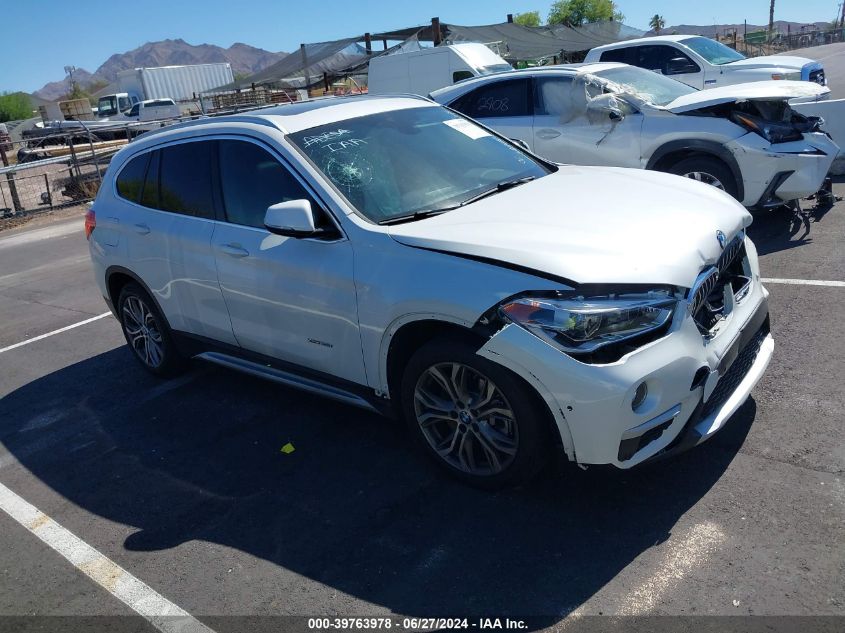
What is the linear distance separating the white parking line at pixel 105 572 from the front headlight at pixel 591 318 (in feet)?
6.09

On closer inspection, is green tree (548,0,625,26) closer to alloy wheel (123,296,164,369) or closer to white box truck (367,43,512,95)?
white box truck (367,43,512,95)

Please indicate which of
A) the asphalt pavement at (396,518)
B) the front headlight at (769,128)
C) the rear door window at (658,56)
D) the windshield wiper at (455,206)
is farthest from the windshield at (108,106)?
the windshield wiper at (455,206)

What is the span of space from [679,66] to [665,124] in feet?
23.9

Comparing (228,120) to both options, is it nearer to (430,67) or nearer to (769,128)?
(769,128)

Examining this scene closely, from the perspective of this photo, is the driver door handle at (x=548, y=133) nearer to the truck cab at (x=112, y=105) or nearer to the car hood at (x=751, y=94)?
the car hood at (x=751, y=94)

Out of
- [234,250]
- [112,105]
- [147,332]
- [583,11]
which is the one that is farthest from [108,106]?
[583,11]

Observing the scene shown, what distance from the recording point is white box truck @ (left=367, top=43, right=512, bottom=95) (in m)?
18.5

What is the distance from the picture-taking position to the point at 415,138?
4535mm

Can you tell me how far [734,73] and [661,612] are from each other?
41.1 ft

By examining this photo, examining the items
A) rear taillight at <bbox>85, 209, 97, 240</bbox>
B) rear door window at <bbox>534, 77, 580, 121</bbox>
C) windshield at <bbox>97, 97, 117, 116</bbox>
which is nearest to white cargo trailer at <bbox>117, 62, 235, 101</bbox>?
windshield at <bbox>97, 97, 117, 116</bbox>

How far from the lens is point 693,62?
44.8ft

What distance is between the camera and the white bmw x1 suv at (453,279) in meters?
3.12

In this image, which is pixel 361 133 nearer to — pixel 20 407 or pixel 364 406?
pixel 364 406

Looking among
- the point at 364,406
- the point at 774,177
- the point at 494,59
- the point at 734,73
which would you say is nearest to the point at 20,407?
the point at 364,406
